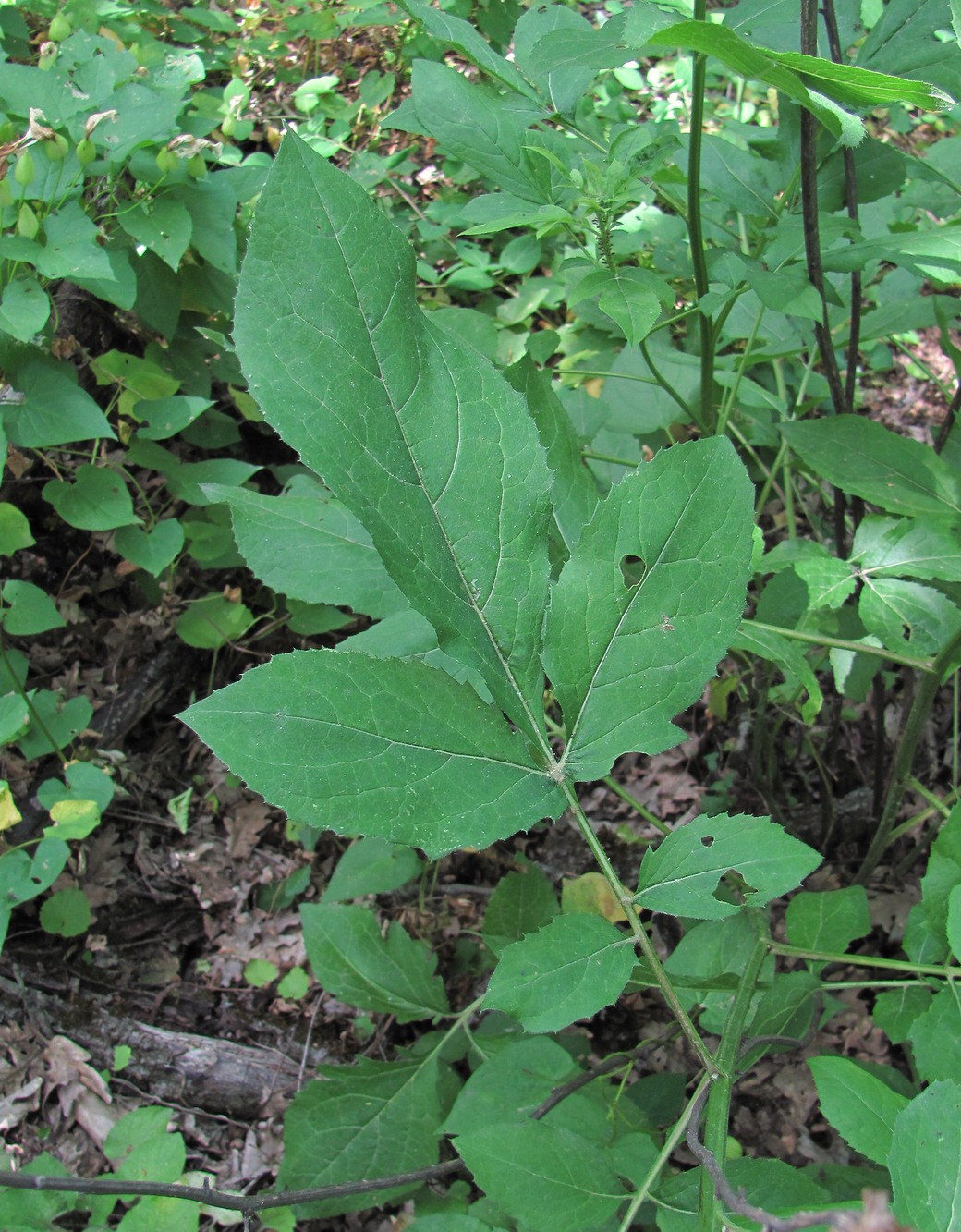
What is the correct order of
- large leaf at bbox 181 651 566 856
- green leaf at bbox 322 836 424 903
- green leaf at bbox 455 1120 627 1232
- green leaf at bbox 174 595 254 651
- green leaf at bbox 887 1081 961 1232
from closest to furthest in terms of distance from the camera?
green leaf at bbox 887 1081 961 1232, large leaf at bbox 181 651 566 856, green leaf at bbox 455 1120 627 1232, green leaf at bbox 322 836 424 903, green leaf at bbox 174 595 254 651

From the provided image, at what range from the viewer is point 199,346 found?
9.11 ft

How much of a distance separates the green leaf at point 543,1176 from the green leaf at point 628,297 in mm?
1005

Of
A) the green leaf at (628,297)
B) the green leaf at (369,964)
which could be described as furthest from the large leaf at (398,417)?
the green leaf at (369,964)

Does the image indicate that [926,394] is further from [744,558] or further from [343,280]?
[343,280]

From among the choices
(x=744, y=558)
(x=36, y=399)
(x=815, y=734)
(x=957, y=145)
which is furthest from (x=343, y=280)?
(x=815, y=734)

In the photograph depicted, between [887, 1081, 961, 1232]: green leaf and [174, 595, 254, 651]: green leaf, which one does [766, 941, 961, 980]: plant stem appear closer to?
[887, 1081, 961, 1232]: green leaf

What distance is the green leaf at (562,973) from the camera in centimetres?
93

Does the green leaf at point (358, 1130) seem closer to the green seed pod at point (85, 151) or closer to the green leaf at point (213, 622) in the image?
the green leaf at point (213, 622)

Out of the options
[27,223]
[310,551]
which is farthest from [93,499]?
[310,551]

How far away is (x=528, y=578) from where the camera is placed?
1017 mm

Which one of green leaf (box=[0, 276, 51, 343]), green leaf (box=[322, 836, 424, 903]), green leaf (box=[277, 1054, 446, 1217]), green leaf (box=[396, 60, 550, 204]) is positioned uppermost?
green leaf (box=[396, 60, 550, 204])

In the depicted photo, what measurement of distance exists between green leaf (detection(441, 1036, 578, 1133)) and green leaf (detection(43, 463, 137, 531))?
161cm

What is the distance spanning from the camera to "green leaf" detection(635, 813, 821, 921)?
963 millimetres

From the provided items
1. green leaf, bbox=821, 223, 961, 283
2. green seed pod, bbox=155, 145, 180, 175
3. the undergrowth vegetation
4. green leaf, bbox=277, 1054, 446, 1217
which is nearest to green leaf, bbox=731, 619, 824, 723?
the undergrowth vegetation
